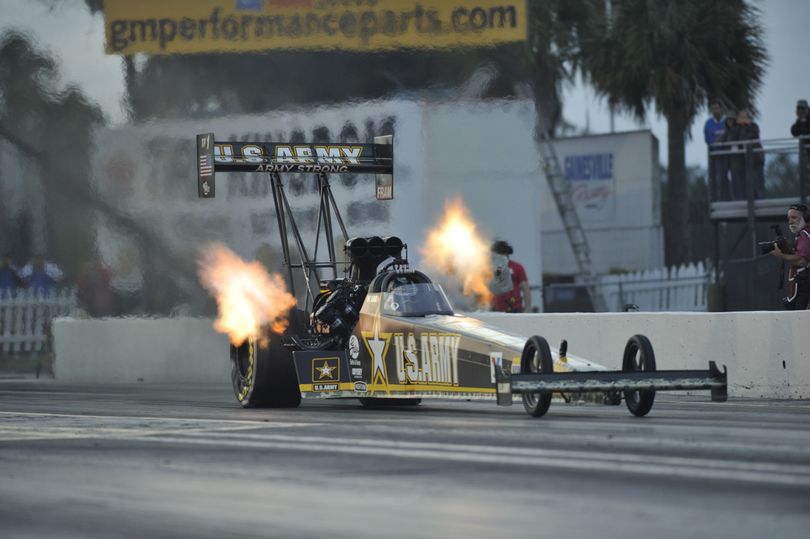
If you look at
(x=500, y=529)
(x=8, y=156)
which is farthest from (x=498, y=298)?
(x=500, y=529)

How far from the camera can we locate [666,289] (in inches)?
1483

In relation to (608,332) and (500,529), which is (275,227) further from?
(500,529)

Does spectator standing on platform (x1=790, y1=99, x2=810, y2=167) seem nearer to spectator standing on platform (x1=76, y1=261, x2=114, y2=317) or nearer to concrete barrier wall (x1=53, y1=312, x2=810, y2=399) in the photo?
concrete barrier wall (x1=53, y1=312, x2=810, y2=399)

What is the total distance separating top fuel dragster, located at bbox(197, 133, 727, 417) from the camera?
13117 mm

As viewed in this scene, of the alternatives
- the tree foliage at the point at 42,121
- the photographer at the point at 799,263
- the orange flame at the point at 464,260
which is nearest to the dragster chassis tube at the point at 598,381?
the photographer at the point at 799,263

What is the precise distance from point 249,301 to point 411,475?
7.94 metres

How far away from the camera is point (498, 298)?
2234cm

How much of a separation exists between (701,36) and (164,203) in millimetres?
19973

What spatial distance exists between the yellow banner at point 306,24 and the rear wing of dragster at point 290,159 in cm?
989

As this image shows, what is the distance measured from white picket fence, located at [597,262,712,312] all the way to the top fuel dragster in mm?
20066

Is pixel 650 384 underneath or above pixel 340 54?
underneath

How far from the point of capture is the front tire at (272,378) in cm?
1619

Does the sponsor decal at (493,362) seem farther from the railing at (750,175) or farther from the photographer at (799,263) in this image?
the railing at (750,175)

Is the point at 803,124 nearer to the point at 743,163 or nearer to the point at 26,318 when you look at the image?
the point at 743,163
